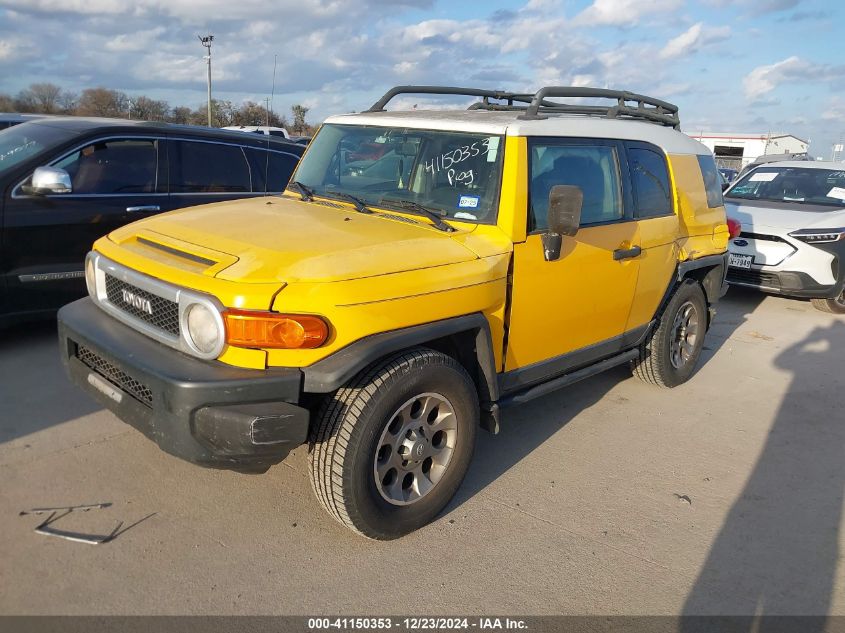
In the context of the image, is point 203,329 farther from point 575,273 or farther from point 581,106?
point 581,106

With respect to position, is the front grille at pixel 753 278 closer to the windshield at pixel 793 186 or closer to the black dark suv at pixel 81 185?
the windshield at pixel 793 186

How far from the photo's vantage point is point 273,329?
2.69 meters

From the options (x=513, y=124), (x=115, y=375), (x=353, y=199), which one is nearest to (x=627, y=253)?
(x=513, y=124)

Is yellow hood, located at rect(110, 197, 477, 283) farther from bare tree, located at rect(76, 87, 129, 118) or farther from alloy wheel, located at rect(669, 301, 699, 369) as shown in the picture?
bare tree, located at rect(76, 87, 129, 118)

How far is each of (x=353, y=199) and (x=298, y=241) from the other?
0.92 m

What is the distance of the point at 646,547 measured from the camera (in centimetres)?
330

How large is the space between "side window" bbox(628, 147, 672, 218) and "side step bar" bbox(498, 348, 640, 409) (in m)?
1.00

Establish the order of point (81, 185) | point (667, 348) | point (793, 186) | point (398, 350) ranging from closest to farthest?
point (398, 350) < point (667, 348) < point (81, 185) < point (793, 186)

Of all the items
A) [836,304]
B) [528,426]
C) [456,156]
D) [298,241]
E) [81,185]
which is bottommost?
[528,426]

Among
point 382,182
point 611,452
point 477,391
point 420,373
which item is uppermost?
point 382,182

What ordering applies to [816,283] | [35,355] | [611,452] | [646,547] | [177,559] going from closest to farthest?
[177,559] < [646,547] < [611,452] < [35,355] < [816,283]

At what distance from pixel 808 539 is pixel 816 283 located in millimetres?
5372

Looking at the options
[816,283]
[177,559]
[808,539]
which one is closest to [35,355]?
[177,559]

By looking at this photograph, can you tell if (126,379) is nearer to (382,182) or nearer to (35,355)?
(382,182)
